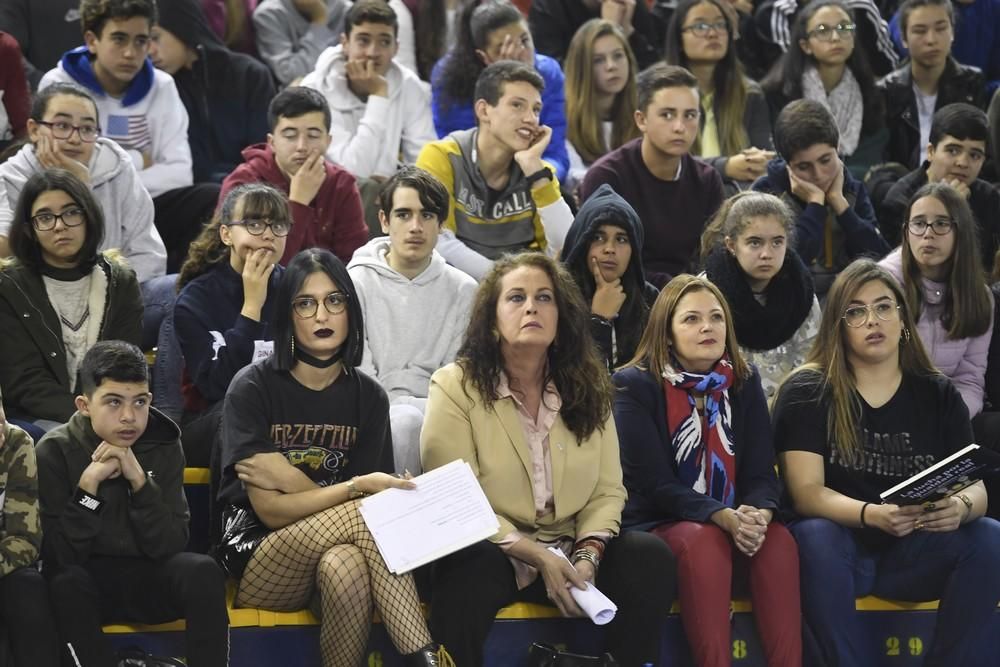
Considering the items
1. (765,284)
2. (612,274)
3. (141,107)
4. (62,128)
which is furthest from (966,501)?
(141,107)

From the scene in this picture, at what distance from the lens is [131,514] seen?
3889 mm

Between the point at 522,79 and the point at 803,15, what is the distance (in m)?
1.79

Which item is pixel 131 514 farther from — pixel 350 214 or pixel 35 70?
pixel 35 70

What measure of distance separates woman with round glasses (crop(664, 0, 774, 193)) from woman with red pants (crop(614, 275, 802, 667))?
7.23 feet

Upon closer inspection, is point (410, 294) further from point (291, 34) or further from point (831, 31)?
point (831, 31)

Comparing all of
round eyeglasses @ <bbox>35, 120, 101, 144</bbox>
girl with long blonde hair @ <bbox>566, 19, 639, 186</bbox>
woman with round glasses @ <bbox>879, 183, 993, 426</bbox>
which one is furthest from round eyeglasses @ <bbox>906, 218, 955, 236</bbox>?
round eyeglasses @ <bbox>35, 120, 101, 144</bbox>

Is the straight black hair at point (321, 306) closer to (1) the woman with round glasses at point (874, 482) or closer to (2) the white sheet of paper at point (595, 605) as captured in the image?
(2) the white sheet of paper at point (595, 605)

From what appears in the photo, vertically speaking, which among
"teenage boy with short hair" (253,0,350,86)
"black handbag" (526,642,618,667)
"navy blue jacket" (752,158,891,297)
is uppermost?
"teenage boy with short hair" (253,0,350,86)

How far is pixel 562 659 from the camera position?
4039 millimetres

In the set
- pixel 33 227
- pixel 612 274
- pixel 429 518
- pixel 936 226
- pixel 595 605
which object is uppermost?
pixel 33 227

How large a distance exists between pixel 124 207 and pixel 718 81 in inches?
104

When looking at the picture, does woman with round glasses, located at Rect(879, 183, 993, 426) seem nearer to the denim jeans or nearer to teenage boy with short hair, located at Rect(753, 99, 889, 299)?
teenage boy with short hair, located at Rect(753, 99, 889, 299)

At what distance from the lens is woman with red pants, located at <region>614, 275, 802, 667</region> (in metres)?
4.18

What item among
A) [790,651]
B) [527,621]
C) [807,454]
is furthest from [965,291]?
[527,621]
